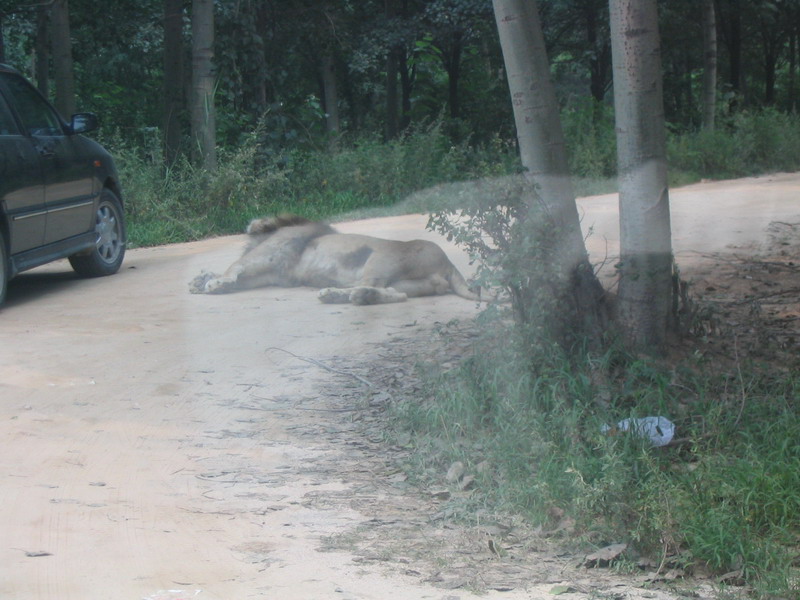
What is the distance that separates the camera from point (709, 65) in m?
19.9

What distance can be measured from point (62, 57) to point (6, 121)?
6.97 m

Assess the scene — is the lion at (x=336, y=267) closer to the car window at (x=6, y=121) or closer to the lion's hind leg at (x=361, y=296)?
the lion's hind leg at (x=361, y=296)

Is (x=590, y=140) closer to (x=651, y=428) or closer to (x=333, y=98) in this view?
(x=333, y=98)

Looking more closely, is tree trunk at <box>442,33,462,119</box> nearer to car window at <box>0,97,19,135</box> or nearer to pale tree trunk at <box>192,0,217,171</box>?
pale tree trunk at <box>192,0,217,171</box>

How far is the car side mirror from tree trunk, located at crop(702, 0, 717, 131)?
1359cm

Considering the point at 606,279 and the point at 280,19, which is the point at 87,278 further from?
the point at 280,19

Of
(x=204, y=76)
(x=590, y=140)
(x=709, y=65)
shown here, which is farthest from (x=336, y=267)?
(x=709, y=65)

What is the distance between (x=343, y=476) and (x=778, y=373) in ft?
8.03

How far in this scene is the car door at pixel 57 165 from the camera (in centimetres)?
841

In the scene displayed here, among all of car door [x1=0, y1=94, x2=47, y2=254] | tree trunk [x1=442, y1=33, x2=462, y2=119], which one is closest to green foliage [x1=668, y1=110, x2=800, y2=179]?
tree trunk [x1=442, y1=33, x2=462, y2=119]

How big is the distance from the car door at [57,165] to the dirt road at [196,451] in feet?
2.09

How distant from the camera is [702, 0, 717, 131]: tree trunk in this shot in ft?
64.3

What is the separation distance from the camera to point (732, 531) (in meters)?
3.74

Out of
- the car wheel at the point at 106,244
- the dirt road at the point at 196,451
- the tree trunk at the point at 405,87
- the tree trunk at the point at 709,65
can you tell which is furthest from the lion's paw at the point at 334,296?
the tree trunk at the point at 405,87
